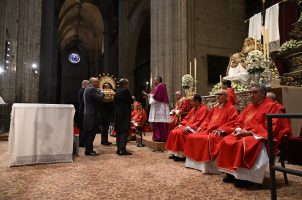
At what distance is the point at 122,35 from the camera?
21297 millimetres

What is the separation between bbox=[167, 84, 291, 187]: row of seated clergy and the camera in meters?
3.56

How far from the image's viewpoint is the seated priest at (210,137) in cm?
434

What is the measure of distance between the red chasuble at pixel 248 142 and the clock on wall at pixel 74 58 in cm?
4209

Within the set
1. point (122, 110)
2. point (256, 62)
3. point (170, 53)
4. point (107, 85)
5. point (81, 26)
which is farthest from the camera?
point (81, 26)

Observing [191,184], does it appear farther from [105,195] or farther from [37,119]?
[37,119]

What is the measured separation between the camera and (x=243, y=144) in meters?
3.62

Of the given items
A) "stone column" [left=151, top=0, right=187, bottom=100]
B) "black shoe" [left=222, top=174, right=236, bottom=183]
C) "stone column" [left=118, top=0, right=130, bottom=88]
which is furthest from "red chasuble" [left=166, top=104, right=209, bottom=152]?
"stone column" [left=118, top=0, right=130, bottom=88]

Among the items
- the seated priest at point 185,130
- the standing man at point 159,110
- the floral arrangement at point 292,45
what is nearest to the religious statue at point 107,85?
the standing man at point 159,110

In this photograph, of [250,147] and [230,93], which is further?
[230,93]

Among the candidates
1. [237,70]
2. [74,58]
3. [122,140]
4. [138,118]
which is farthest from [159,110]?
[74,58]

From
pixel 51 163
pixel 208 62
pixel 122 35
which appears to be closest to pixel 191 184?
pixel 51 163

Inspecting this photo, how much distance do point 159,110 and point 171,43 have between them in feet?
15.3

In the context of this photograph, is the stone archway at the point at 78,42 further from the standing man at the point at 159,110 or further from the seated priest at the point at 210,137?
the seated priest at the point at 210,137

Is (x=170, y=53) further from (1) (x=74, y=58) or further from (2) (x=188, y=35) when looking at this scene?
(1) (x=74, y=58)
